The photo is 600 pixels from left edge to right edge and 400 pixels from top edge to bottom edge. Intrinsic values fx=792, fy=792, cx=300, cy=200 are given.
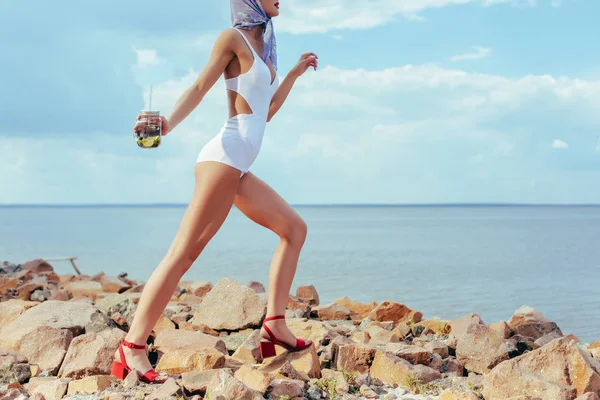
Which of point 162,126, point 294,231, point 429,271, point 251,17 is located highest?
point 251,17

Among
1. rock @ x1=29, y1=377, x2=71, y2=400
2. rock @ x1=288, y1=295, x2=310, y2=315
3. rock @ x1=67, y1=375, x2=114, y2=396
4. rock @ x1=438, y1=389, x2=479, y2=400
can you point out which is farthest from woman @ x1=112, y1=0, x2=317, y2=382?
rock @ x1=288, y1=295, x2=310, y2=315

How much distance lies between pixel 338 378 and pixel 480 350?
1325mm

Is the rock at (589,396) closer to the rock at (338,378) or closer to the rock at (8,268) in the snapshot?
the rock at (338,378)

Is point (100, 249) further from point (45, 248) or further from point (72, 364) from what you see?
point (72, 364)

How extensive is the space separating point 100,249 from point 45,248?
150 inches

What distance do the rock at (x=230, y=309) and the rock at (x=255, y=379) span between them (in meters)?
1.81

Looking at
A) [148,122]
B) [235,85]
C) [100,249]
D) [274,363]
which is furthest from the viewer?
[100,249]

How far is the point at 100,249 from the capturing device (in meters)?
36.0

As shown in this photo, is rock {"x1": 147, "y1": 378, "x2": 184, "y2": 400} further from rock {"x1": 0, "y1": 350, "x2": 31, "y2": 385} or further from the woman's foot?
rock {"x1": 0, "y1": 350, "x2": 31, "y2": 385}

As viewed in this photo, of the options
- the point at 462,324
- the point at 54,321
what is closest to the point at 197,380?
the point at 54,321

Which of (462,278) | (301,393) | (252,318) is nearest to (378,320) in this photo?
(252,318)

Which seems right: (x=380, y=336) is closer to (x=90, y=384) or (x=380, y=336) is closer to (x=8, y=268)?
(x=90, y=384)

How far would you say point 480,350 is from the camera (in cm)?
569

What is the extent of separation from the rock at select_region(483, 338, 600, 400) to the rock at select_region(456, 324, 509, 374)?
0.67 metres
